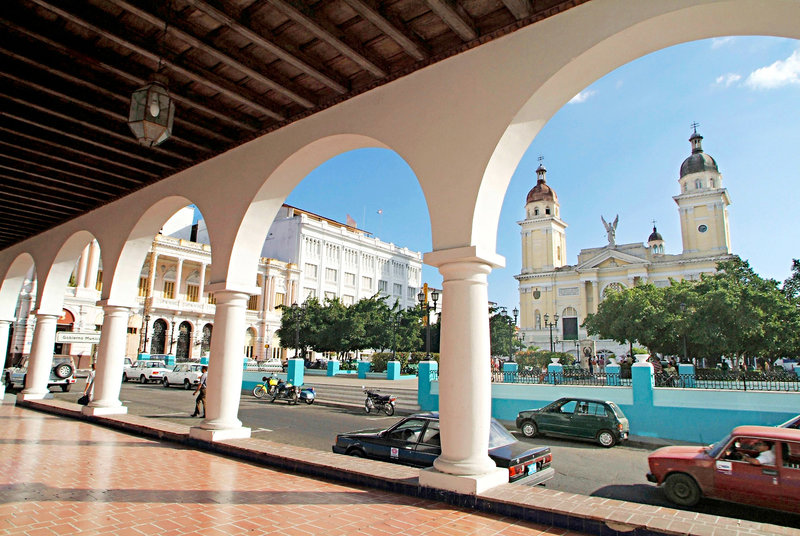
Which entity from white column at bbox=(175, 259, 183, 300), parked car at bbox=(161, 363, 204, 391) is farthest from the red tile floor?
white column at bbox=(175, 259, 183, 300)

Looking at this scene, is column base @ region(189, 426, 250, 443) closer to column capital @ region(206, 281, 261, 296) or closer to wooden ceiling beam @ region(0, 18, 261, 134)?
column capital @ region(206, 281, 261, 296)

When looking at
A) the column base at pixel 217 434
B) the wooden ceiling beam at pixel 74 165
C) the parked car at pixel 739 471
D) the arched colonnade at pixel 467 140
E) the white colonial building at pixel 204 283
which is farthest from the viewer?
the white colonial building at pixel 204 283

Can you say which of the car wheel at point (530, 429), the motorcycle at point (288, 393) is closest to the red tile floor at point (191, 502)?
the car wheel at point (530, 429)

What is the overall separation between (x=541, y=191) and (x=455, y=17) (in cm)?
6036

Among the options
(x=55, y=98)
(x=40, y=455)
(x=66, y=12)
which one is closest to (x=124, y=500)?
(x=40, y=455)

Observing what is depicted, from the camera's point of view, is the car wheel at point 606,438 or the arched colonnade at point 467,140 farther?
the car wheel at point 606,438

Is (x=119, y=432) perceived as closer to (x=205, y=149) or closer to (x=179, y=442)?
(x=179, y=442)

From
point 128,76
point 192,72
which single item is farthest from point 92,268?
point 192,72

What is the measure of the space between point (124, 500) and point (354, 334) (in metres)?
32.1

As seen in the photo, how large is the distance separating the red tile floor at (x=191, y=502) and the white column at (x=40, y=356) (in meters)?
6.04

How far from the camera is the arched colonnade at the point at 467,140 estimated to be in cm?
393

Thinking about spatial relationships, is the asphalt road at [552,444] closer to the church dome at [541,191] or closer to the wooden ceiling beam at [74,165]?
the wooden ceiling beam at [74,165]

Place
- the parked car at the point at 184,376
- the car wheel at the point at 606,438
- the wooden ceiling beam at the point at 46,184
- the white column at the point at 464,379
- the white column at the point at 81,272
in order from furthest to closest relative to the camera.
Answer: the white column at the point at 81,272
the parked car at the point at 184,376
the car wheel at the point at 606,438
the wooden ceiling beam at the point at 46,184
the white column at the point at 464,379

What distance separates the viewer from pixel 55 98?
6.04m
